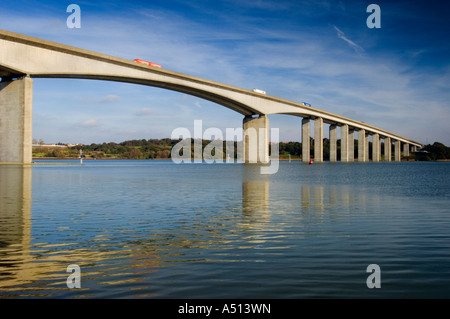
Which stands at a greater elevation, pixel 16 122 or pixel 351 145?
pixel 351 145

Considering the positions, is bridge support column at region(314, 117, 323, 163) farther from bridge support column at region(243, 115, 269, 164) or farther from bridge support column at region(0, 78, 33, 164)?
bridge support column at region(0, 78, 33, 164)

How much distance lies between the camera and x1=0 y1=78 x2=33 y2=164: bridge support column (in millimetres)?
50062

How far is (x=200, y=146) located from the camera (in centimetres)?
15750

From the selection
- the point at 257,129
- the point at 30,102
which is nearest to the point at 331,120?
the point at 257,129

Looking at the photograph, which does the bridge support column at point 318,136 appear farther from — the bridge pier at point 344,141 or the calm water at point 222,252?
the calm water at point 222,252

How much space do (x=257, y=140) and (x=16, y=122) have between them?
5569 cm

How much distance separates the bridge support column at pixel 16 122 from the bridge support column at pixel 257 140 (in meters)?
53.2

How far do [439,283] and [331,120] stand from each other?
118707mm

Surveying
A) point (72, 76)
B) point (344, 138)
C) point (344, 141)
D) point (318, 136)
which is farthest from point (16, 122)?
point (344, 141)

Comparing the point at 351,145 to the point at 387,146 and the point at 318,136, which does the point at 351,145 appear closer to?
Result: the point at 318,136

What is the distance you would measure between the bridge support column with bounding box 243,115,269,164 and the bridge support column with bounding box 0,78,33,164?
174 ft

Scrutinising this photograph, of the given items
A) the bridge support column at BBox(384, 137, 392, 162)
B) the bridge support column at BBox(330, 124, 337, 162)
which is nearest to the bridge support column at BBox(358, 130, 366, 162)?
the bridge support column at BBox(330, 124, 337, 162)

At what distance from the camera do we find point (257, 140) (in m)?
94.2
